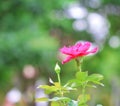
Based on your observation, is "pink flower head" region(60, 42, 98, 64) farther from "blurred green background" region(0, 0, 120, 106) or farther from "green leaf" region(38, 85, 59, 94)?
"blurred green background" region(0, 0, 120, 106)

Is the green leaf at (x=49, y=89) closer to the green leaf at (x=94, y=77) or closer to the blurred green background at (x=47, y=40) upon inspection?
the green leaf at (x=94, y=77)

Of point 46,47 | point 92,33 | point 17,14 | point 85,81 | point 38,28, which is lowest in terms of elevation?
point 85,81

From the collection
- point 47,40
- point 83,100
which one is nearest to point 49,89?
point 83,100

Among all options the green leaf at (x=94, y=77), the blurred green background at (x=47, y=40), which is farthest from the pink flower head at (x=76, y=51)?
the blurred green background at (x=47, y=40)

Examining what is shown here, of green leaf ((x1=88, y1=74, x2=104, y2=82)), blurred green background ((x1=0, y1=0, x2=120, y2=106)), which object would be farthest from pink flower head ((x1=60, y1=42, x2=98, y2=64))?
blurred green background ((x1=0, y1=0, x2=120, y2=106))

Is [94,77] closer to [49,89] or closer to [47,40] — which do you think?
[49,89]

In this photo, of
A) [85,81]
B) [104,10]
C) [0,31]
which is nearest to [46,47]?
[0,31]

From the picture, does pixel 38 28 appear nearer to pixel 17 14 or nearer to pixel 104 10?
pixel 17 14

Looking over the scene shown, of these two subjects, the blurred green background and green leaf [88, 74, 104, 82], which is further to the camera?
the blurred green background
